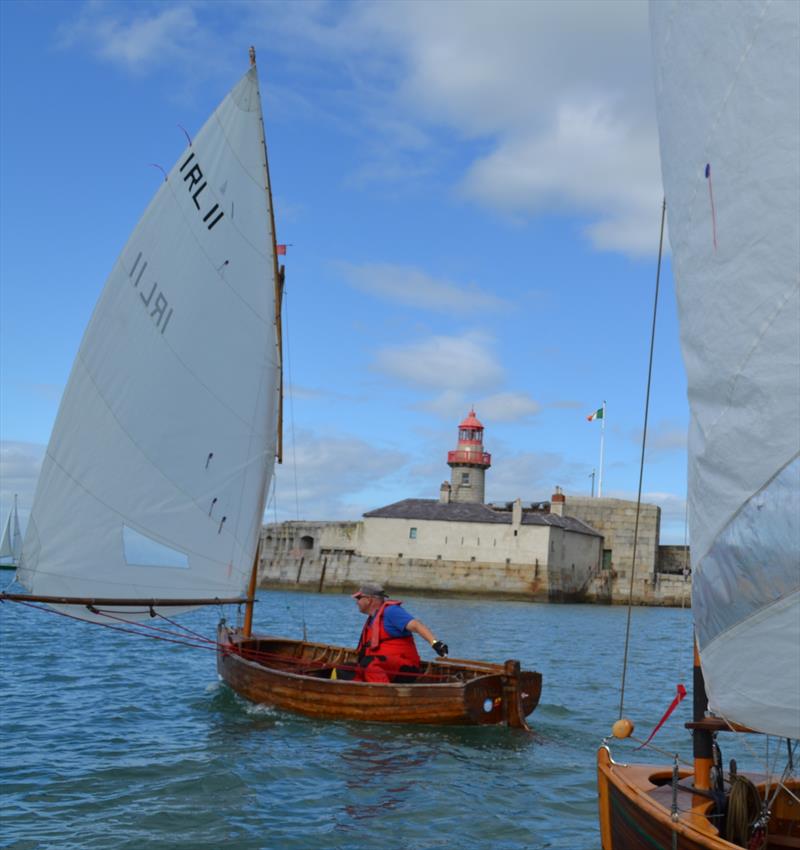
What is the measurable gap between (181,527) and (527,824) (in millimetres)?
6350

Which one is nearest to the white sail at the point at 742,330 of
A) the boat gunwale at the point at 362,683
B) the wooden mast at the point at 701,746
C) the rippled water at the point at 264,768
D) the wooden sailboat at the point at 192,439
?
the wooden mast at the point at 701,746

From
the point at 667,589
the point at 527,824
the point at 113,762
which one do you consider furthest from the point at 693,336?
the point at 667,589

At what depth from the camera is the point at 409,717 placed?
13211 millimetres

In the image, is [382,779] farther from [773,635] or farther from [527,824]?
[773,635]

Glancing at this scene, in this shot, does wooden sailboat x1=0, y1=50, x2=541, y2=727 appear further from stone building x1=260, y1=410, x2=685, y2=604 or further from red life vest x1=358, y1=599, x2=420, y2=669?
stone building x1=260, y1=410, x2=685, y2=604

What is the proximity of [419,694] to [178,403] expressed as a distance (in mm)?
5055

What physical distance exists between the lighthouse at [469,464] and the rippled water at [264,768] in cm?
5158

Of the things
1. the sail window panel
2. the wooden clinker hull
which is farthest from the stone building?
the sail window panel

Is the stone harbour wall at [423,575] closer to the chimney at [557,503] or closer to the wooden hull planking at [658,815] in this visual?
the chimney at [557,503]

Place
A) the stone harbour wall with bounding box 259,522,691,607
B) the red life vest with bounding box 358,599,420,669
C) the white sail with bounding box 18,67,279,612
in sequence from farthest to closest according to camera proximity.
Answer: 1. the stone harbour wall with bounding box 259,522,691,607
2. the red life vest with bounding box 358,599,420,669
3. the white sail with bounding box 18,67,279,612

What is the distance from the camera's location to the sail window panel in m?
12.8

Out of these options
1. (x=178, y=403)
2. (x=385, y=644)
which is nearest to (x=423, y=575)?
(x=385, y=644)

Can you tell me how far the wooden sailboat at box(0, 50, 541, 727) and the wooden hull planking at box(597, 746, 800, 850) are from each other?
6605 millimetres

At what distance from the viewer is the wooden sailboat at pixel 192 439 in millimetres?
12516
